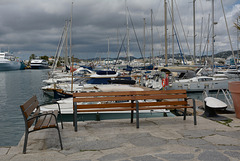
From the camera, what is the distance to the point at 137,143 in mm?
4895

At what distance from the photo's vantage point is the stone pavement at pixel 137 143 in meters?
4.21

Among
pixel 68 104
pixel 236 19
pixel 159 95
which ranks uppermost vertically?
pixel 236 19

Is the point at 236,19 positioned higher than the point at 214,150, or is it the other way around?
the point at 236,19

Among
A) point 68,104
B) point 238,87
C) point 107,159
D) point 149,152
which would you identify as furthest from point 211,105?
point 68,104

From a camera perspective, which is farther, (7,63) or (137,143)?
(7,63)

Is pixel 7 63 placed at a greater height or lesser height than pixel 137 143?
greater

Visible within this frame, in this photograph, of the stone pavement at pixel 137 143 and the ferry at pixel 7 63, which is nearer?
the stone pavement at pixel 137 143

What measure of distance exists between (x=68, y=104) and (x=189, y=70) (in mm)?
17878

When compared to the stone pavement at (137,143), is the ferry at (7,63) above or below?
above

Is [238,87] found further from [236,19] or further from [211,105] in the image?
[236,19]

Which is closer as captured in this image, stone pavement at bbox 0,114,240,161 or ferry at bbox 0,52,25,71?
stone pavement at bbox 0,114,240,161

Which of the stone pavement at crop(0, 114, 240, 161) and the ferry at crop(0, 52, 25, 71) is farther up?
the ferry at crop(0, 52, 25, 71)

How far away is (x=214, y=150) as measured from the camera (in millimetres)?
4453

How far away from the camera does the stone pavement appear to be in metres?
4.21
